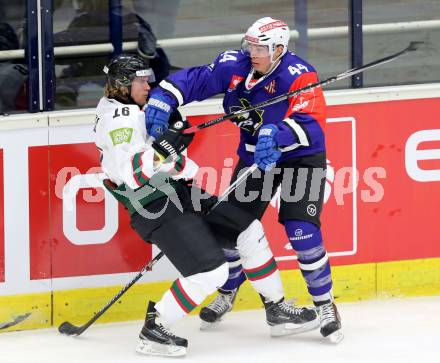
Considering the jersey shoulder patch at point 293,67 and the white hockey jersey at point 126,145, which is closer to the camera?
the white hockey jersey at point 126,145

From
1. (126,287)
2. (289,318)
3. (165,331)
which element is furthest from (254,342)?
(126,287)

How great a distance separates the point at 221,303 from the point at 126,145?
91cm

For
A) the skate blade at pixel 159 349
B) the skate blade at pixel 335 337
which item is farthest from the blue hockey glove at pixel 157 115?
the skate blade at pixel 335 337

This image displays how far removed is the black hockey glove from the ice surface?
0.75 meters

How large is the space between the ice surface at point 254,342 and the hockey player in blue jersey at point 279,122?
0.14 metres

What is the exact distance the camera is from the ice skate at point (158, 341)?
477 cm

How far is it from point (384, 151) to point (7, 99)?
5.11 ft

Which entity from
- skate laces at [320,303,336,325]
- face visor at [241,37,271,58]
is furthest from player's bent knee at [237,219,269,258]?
face visor at [241,37,271,58]

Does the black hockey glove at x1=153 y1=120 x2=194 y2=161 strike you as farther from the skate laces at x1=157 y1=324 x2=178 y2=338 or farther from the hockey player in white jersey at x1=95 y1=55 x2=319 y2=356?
the skate laces at x1=157 y1=324 x2=178 y2=338

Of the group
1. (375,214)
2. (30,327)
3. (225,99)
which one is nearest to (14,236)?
(30,327)

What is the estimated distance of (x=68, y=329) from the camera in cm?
500

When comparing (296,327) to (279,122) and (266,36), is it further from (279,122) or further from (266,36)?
(266,36)

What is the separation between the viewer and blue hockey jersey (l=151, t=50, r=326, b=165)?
186 inches

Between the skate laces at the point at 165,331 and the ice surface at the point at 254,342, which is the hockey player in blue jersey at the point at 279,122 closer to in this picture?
the ice surface at the point at 254,342
